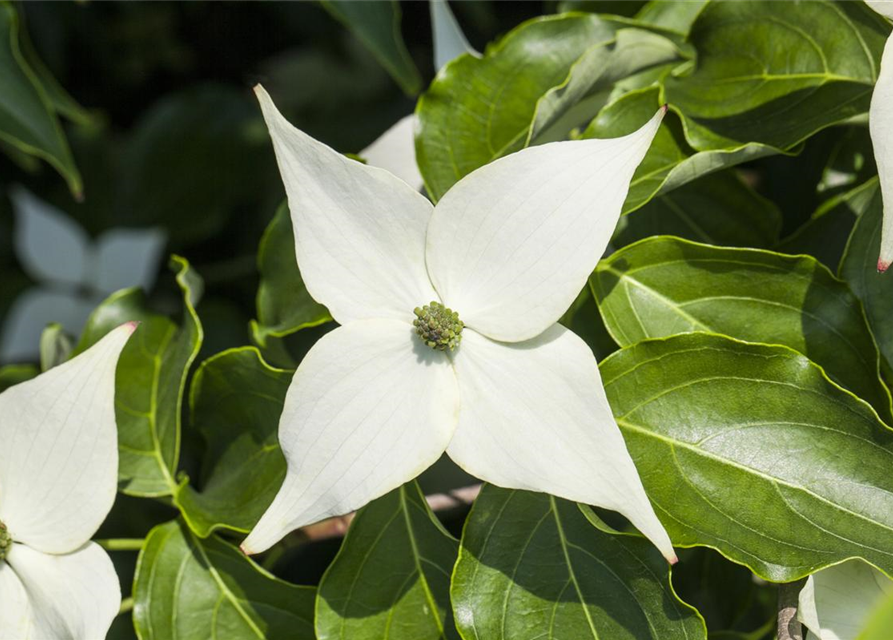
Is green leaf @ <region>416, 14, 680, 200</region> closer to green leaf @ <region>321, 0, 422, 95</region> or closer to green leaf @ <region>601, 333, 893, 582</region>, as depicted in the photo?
green leaf @ <region>321, 0, 422, 95</region>

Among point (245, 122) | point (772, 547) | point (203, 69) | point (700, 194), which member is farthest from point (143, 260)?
point (772, 547)

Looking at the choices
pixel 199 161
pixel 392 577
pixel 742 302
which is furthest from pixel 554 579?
pixel 199 161

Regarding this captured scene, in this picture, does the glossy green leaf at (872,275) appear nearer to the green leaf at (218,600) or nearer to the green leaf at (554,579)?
the green leaf at (554,579)

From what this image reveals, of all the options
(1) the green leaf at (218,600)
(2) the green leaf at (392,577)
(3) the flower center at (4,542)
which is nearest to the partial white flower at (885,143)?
(2) the green leaf at (392,577)

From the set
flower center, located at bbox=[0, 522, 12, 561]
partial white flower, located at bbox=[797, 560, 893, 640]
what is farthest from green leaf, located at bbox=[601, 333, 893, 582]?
→ flower center, located at bbox=[0, 522, 12, 561]

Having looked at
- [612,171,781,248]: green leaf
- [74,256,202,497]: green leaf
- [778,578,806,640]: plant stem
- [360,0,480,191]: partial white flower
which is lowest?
[778,578,806,640]: plant stem

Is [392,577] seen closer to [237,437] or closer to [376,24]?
[237,437]
